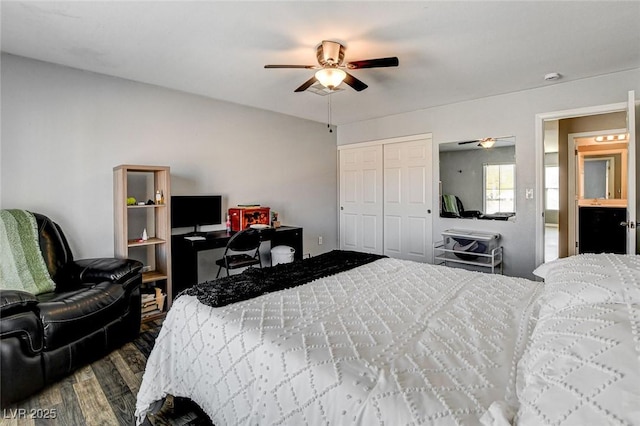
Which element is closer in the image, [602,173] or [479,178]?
[479,178]

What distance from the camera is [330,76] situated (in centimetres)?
259

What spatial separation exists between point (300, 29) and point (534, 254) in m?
3.46

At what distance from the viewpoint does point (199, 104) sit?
3867 mm

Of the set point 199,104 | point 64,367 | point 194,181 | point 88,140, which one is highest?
point 199,104

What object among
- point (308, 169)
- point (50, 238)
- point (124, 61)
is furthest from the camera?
point (308, 169)

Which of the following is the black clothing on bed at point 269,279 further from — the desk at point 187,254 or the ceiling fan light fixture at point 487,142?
the ceiling fan light fixture at point 487,142

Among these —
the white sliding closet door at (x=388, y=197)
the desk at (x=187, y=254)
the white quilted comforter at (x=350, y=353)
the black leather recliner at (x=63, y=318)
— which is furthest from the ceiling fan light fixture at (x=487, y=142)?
the black leather recliner at (x=63, y=318)

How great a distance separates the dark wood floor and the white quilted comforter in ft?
0.81

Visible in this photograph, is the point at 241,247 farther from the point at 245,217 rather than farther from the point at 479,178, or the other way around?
the point at 479,178

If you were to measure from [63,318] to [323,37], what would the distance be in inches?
102

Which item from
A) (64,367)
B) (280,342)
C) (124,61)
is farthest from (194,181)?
(280,342)

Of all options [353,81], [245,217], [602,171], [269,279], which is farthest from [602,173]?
[269,279]

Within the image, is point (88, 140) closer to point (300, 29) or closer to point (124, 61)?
point (124, 61)

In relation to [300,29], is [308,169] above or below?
Answer: below
